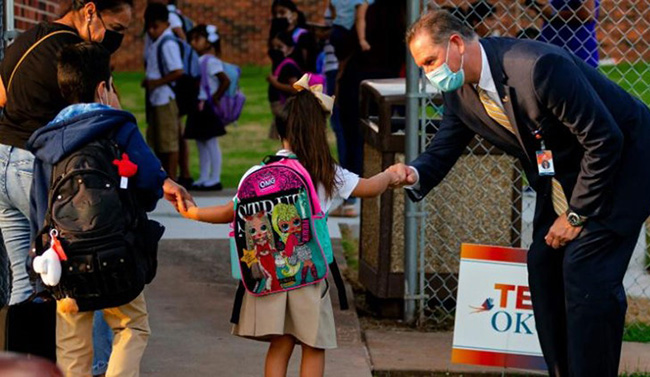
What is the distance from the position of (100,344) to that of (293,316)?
38.6 inches

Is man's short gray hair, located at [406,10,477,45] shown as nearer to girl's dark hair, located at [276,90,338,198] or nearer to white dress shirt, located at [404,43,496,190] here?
white dress shirt, located at [404,43,496,190]

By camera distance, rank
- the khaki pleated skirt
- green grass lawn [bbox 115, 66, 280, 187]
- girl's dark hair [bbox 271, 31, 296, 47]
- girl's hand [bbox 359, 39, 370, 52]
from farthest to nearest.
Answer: green grass lawn [bbox 115, 66, 280, 187]
girl's dark hair [bbox 271, 31, 296, 47]
girl's hand [bbox 359, 39, 370, 52]
the khaki pleated skirt

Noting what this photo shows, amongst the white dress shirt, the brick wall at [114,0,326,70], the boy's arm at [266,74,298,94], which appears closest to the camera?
the white dress shirt

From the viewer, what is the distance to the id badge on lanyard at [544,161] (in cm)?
506

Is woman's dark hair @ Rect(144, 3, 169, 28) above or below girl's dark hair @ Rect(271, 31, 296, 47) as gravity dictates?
above

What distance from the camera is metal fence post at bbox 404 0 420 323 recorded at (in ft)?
23.4

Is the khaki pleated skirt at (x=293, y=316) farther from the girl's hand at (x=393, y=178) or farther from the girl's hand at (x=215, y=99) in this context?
the girl's hand at (x=215, y=99)

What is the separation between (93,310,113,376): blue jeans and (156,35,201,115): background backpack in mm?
6539

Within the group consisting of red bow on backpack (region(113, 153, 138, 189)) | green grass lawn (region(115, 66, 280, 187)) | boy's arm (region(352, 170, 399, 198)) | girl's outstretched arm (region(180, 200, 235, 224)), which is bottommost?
green grass lawn (region(115, 66, 280, 187))

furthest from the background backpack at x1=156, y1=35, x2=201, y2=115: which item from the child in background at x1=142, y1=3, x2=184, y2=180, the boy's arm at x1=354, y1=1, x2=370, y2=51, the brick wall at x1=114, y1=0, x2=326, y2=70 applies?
the brick wall at x1=114, y1=0, x2=326, y2=70

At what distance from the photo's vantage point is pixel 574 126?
4.93 m

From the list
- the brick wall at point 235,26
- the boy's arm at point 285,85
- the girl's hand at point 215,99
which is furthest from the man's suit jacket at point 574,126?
the brick wall at point 235,26

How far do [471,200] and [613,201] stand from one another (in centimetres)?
233

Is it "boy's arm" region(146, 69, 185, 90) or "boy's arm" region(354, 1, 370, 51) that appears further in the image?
"boy's arm" region(146, 69, 185, 90)
